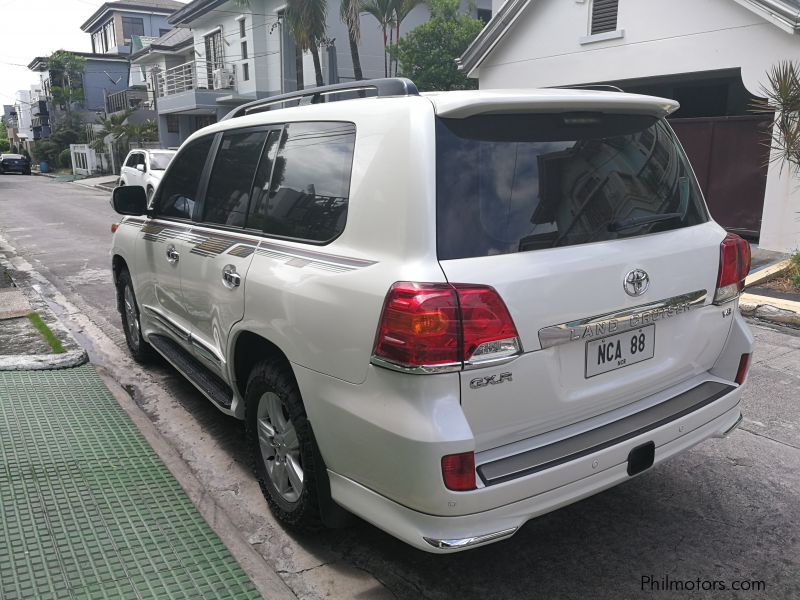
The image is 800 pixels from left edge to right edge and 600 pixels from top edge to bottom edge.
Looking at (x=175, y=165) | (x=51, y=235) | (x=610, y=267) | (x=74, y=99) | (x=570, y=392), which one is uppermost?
(x=74, y=99)

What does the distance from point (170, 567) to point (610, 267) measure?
2.18 m

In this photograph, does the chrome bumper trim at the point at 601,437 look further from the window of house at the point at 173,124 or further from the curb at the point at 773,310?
the window of house at the point at 173,124

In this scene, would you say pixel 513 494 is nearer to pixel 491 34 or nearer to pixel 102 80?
pixel 491 34

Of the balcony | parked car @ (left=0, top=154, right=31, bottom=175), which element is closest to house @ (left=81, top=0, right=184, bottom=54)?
parked car @ (left=0, top=154, right=31, bottom=175)

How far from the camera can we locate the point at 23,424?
14.3ft

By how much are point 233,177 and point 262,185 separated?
0.43 m

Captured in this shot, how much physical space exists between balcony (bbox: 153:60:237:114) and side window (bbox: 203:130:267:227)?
25339mm

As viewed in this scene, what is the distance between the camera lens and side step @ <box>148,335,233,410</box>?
3.81m

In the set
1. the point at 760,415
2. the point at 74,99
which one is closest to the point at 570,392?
the point at 760,415

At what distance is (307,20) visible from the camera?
19406mm

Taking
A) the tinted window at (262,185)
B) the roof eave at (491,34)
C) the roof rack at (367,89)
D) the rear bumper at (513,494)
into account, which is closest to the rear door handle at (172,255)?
the tinted window at (262,185)

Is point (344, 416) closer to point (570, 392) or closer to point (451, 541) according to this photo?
point (451, 541)

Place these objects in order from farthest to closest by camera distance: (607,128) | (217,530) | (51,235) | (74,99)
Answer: (74,99) < (51,235) < (217,530) < (607,128)

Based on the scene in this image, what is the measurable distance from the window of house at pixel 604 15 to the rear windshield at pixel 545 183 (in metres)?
9.90
